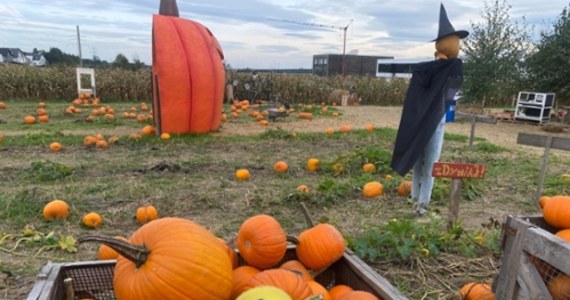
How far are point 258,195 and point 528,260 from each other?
3507 mm

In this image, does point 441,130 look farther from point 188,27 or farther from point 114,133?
point 114,133

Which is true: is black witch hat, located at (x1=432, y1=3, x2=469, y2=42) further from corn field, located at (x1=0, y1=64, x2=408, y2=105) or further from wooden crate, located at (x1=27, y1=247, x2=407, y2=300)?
corn field, located at (x1=0, y1=64, x2=408, y2=105)

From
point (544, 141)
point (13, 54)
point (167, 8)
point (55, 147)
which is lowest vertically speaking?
point (55, 147)

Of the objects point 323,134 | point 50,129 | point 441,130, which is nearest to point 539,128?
point 323,134

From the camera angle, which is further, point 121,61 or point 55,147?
point 121,61

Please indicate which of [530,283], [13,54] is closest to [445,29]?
[530,283]

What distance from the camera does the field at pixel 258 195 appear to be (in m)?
3.53

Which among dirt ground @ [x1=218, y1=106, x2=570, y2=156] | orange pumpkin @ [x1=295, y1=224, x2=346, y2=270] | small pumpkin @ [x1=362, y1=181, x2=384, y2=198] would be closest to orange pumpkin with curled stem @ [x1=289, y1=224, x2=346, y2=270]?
orange pumpkin @ [x1=295, y1=224, x2=346, y2=270]

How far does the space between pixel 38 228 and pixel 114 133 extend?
620 centimetres

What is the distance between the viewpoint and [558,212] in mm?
2500

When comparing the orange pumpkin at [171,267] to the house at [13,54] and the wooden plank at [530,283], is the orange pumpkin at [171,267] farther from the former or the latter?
the house at [13,54]

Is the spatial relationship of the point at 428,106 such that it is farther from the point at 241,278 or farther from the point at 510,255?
the point at 241,278

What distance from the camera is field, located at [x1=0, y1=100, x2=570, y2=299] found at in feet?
11.6

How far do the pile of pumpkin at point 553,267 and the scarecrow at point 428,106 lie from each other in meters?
2.02
